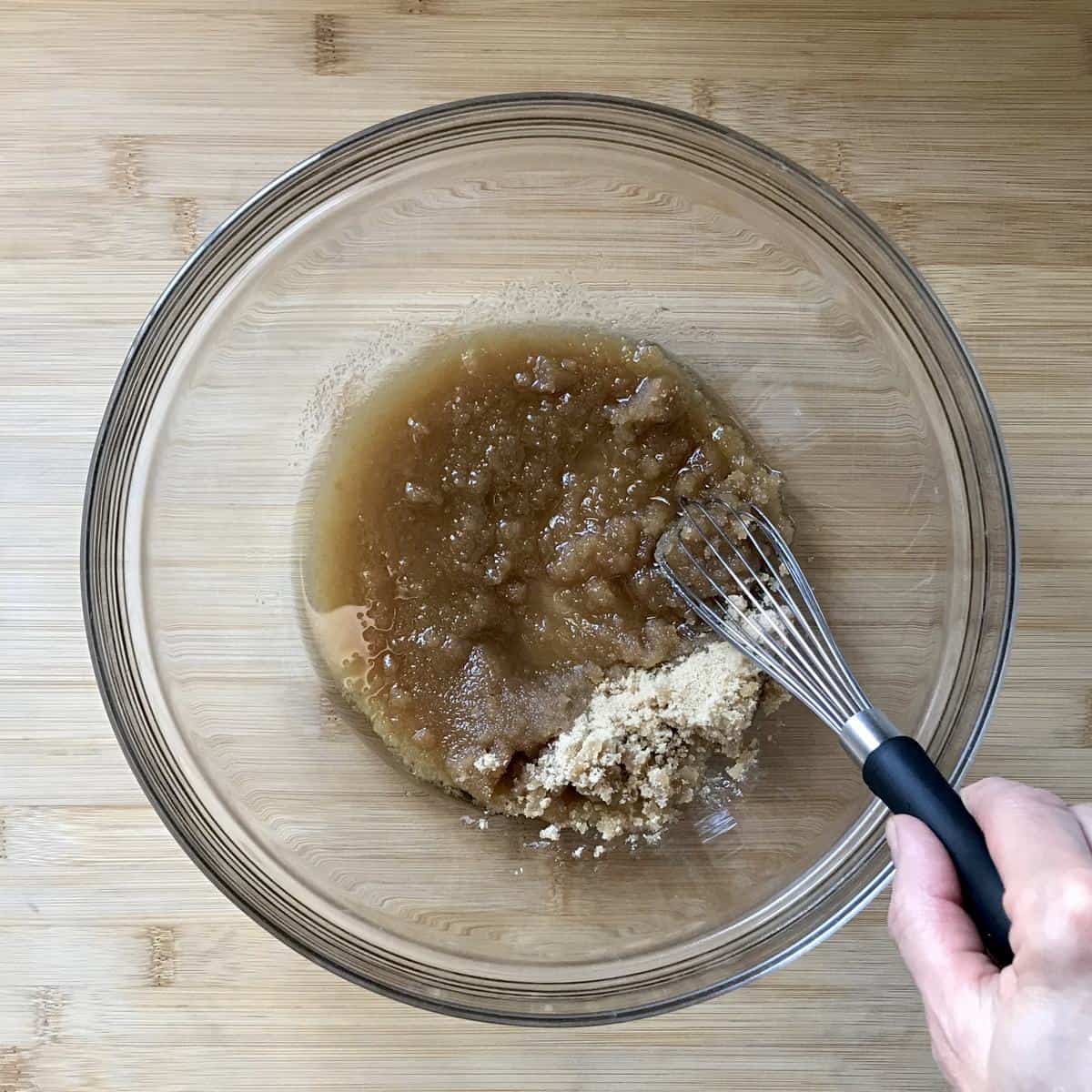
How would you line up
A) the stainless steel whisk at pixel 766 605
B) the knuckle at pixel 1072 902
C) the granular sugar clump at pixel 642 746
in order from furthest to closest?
1. the granular sugar clump at pixel 642 746
2. the stainless steel whisk at pixel 766 605
3. the knuckle at pixel 1072 902

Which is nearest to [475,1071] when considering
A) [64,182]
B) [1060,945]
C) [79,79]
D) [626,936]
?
[626,936]

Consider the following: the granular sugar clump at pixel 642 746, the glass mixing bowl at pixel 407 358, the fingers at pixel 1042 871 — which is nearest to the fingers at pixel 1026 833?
the fingers at pixel 1042 871

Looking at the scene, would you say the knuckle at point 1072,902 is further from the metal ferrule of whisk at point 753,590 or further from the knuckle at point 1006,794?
the metal ferrule of whisk at point 753,590

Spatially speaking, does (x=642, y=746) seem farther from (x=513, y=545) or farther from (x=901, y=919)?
(x=901, y=919)

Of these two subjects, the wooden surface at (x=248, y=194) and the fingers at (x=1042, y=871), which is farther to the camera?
the wooden surface at (x=248, y=194)

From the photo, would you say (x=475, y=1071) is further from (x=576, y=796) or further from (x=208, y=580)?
(x=208, y=580)
